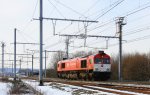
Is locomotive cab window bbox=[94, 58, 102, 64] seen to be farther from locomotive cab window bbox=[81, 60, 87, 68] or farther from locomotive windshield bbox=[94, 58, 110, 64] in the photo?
locomotive cab window bbox=[81, 60, 87, 68]

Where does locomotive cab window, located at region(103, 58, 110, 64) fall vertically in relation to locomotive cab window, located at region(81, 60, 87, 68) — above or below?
above

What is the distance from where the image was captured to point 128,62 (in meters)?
78.3

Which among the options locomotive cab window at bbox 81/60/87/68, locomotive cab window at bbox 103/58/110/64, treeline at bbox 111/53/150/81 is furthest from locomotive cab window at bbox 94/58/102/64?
treeline at bbox 111/53/150/81

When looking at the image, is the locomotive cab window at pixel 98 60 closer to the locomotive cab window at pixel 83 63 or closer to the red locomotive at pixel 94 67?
the red locomotive at pixel 94 67

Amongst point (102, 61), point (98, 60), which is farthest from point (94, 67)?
point (102, 61)

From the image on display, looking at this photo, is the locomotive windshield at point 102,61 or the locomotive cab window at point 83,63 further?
the locomotive cab window at point 83,63

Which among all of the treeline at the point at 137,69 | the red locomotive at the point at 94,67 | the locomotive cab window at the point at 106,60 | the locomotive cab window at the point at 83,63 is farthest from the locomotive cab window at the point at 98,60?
the treeline at the point at 137,69

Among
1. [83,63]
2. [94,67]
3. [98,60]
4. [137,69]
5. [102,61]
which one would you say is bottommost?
[137,69]

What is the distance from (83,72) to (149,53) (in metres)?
39.6

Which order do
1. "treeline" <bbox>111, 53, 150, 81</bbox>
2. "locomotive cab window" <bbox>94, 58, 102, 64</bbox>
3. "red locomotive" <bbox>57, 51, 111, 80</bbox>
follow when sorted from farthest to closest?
"treeline" <bbox>111, 53, 150, 81</bbox> → "locomotive cab window" <bbox>94, 58, 102, 64</bbox> → "red locomotive" <bbox>57, 51, 111, 80</bbox>

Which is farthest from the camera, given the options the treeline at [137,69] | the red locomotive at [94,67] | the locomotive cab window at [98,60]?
the treeline at [137,69]

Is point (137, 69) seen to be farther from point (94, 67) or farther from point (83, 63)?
point (94, 67)

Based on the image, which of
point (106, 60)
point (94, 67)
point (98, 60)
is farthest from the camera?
point (106, 60)

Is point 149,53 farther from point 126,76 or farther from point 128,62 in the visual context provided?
point 126,76
